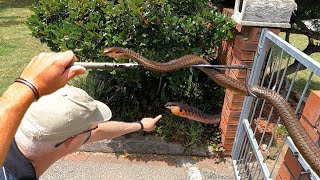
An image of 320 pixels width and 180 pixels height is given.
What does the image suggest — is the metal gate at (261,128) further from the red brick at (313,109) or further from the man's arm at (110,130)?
the man's arm at (110,130)

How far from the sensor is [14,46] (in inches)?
319

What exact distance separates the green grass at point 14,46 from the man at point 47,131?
11.0 ft

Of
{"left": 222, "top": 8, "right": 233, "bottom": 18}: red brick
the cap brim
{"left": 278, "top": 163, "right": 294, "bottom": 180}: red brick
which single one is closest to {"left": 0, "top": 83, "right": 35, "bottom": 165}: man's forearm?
the cap brim

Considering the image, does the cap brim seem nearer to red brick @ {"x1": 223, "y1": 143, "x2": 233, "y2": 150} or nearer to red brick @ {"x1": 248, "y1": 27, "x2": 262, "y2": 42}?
red brick @ {"x1": 248, "y1": 27, "x2": 262, "y2": 42}

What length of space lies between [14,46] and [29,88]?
7.55 m

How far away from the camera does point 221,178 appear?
398cm

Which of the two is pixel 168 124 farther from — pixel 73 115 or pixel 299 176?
pixel 73 115

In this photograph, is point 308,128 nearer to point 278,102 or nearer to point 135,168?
point 278,102

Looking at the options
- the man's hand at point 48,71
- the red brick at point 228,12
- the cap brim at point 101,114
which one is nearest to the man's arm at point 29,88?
the man's hand at point 48,71

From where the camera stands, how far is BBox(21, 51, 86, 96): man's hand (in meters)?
1.32

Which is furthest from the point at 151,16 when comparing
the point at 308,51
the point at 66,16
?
the point at 308,51

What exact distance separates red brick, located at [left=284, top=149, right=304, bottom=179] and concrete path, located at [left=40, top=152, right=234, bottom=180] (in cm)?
154

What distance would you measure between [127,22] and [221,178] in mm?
2166

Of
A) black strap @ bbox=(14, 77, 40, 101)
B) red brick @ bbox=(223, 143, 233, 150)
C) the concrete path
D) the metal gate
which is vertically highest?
black strap @ bbox=(14, 77, 40, 101)
